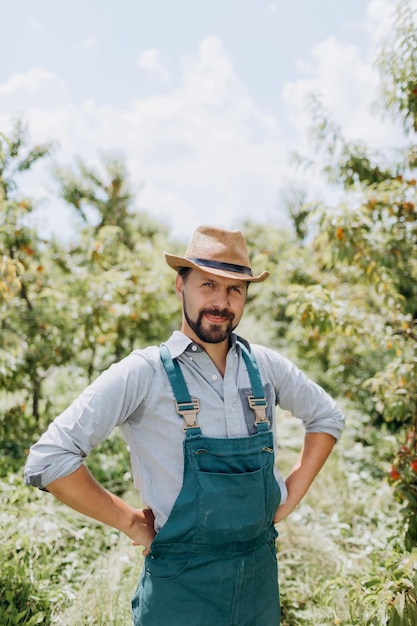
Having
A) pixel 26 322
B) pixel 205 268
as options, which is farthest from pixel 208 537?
pixel 26 322

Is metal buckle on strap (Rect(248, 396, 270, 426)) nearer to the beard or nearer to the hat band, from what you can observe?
the beard

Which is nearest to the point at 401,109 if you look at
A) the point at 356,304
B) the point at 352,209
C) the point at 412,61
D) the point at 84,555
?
the point at 412,61

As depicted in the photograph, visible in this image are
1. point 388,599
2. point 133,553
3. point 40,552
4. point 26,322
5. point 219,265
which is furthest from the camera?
point 26,322

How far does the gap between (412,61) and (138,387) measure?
2.56 m

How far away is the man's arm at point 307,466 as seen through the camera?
1.88 meters

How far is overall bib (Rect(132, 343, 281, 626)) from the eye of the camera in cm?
145

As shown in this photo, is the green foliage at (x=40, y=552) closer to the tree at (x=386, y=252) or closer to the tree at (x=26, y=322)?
the tree at (x=26, y=322)

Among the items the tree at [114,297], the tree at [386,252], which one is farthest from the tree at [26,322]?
the tree at [386,252]

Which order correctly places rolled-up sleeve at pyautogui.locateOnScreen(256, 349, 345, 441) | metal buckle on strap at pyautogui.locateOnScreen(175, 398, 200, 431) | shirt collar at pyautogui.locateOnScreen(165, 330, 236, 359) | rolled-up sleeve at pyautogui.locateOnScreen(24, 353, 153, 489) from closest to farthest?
rolled-up sleeve at pyautogui.locateOnScreen(24, 353, 153, 489), metal buckle on strap at pyautogui.locateOnScreen(175, 398, 200, 431), shirt collar at pyautogui.locateOnScreen(165, 330, 236, 359), rolled-up sleeve at pyautogui.locateOnScreen(256, 349, 345, 441)

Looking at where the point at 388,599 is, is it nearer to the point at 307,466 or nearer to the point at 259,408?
the point at 307,466

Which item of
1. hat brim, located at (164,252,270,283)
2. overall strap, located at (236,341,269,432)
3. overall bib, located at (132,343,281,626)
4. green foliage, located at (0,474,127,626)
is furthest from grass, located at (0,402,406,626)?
hat brim, located at (164,252,270,283)

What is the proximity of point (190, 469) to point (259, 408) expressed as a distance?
12.5 inches

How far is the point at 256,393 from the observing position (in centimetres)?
166

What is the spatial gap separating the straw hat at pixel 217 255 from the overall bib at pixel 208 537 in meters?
0.37
